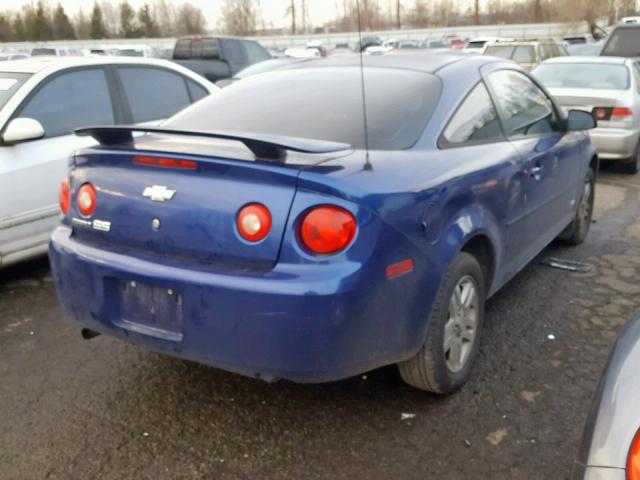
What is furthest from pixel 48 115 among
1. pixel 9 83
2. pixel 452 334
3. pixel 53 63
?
pixel 452 334

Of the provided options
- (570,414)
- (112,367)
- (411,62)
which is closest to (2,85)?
(112,367)

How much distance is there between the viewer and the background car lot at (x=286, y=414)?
2.71m

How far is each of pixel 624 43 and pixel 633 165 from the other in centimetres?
670

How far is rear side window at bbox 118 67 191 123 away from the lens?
557 cm

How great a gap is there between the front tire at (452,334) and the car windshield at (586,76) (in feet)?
21.0

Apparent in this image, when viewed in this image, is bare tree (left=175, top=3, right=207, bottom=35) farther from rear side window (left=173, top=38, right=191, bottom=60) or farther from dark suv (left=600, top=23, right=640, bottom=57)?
dark suv (left=600, top=23, right=640, bottom=57)

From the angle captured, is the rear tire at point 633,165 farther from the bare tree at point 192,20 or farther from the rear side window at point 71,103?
the bare tree at point 192,20

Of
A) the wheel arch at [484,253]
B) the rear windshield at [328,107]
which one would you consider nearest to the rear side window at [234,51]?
the rear windshield at [328,107]

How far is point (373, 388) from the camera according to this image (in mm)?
3293

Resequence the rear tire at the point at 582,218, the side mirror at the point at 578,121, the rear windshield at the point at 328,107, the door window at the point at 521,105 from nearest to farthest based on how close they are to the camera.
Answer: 1. the rear windshield at the point at 328,107
2. the door window at the point at 521,105
3. the side mirror at the point at 578,121
4. the rear tire at the point at 582,218

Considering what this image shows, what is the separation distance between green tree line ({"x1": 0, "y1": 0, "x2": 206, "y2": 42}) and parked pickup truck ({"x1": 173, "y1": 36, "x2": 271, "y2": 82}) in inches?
1787

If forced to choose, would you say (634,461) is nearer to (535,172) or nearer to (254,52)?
(535,172)

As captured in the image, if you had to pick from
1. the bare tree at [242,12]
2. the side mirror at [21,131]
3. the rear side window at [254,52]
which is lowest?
the side mirror at [21,131]

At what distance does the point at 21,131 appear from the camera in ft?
14.7
